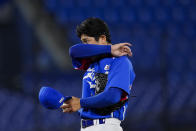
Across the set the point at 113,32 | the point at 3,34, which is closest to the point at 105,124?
the point at 113,32

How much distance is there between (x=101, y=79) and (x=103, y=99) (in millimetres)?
235

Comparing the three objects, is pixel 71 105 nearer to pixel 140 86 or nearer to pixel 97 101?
pixel 97 101

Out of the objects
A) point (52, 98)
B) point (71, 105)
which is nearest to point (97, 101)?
point (71, 105)

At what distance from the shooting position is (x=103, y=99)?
2969 mm

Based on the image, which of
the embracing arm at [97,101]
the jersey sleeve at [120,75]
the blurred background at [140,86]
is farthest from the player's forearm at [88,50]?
the blurred background at [140,86]

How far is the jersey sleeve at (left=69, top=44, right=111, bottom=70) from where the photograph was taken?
3.18m

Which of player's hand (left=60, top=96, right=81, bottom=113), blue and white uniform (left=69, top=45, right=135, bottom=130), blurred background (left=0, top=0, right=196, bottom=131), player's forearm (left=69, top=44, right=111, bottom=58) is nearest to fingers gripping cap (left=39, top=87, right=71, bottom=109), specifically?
player's hand (left=60, top=96, right=81, bottom=113)

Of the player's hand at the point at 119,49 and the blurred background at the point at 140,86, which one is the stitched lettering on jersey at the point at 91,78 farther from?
the blurred background at the point at 140,86

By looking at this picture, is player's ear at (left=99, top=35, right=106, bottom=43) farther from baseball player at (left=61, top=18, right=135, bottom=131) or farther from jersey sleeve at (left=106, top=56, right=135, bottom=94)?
jersey sleeve at (left=106, top=56, right=135, bottom=94)

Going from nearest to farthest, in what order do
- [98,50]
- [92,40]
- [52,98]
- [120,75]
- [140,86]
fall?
[52,98], [120,75], [98,50], [92,40], [140,86]

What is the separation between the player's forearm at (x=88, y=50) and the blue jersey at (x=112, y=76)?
0.24 feet

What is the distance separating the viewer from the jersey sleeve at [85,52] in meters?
3.18

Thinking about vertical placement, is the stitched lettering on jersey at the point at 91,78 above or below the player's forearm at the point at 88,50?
below

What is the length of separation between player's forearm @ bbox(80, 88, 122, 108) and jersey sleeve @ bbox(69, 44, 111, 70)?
30cm
